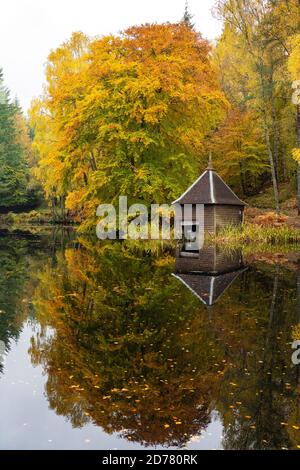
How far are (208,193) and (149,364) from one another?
16082mm

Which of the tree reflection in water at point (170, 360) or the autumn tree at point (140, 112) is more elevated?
the autumn tree at point (140, 112)

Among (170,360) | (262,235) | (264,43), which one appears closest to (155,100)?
(264,43)

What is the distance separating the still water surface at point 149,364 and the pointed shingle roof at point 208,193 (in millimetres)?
9486

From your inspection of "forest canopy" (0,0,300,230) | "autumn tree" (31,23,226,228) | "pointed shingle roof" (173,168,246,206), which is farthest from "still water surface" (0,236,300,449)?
"forest canopy" (0,0,300,230)

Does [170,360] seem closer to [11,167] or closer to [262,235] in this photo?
[262,235]

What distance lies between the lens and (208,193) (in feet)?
71.7

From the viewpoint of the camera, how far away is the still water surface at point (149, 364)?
4746mm

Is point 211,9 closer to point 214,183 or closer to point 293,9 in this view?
point 293,9

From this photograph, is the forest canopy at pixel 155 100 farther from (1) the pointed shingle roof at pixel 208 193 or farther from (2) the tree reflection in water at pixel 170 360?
(2) the tree reflection in water at pixel 170 360

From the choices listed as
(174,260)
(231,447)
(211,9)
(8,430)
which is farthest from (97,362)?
(211,9)

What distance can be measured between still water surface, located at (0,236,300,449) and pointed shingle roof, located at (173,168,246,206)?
31.1ft

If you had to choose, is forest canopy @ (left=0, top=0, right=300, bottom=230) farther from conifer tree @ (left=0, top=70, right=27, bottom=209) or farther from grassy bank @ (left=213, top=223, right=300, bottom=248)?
conifer tree @ (left=0, top=70, right=27, bottom=209)

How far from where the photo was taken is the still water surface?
15.6 feet

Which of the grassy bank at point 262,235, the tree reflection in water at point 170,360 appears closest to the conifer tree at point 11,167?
the grassy bank at point 262,235
